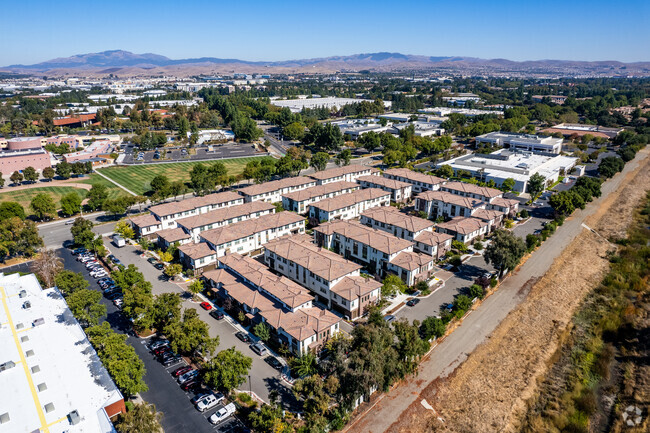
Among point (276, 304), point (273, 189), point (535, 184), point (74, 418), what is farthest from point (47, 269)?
point (535, 184)

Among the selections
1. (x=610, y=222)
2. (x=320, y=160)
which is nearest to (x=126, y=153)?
(x=320, y=160)

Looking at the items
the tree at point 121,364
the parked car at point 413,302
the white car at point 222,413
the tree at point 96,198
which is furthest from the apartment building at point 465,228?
the tree at point 96,198

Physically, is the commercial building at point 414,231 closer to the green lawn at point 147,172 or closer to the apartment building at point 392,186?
the apartment building at point 392,186

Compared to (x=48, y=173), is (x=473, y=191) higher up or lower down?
higher up

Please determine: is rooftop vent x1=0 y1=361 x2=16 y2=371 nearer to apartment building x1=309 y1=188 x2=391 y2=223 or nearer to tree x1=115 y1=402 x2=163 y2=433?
tree x1=115 y1=402 x2=163 y2=433

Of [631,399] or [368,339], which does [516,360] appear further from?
[368,339]

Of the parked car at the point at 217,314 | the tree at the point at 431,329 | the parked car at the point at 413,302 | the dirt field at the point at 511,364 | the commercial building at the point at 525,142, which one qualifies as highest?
the commercial building at the point at 525,142

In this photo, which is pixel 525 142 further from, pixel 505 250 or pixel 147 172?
pixel 147 172
